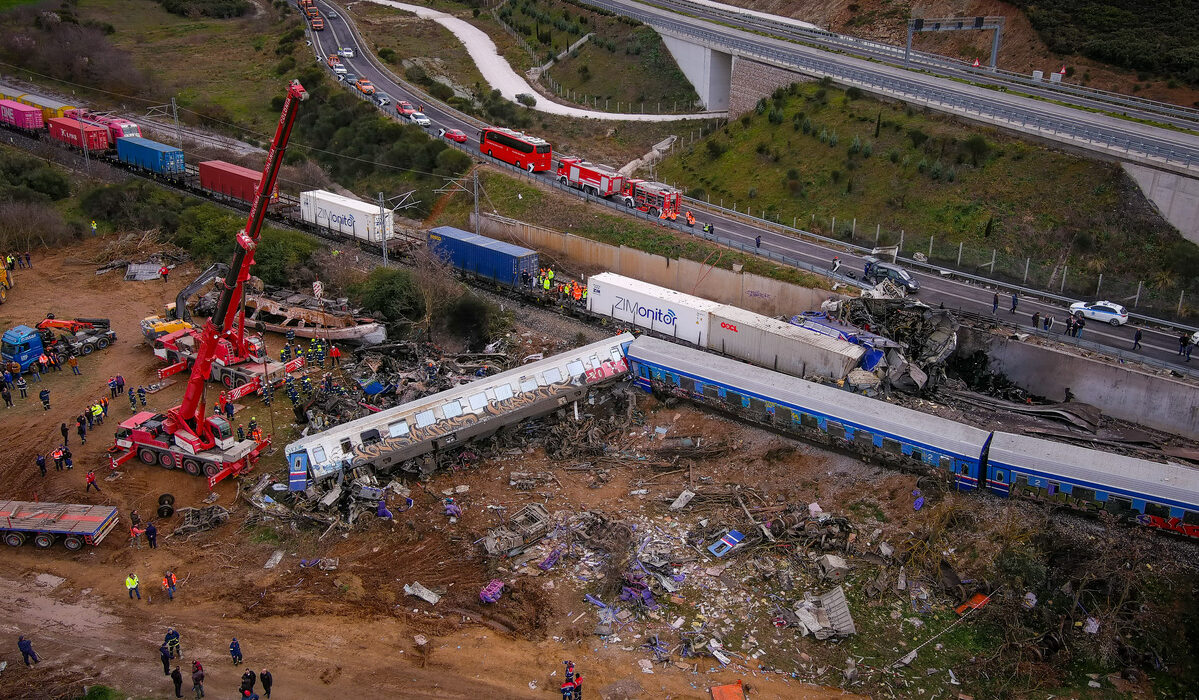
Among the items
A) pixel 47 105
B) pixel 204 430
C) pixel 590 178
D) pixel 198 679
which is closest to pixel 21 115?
pixel 47 105

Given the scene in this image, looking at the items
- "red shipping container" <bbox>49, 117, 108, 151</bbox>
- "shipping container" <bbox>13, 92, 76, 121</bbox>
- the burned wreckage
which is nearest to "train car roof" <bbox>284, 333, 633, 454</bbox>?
the burned wreckage

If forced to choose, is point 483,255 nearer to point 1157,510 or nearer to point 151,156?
point 151,156

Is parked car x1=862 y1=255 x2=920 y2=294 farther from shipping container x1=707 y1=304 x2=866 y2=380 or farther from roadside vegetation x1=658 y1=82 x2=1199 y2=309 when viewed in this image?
shipping container x1=707 y1=304 x2=866 y2=380

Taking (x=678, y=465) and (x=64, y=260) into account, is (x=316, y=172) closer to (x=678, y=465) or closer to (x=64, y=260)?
(x=64, y=260)

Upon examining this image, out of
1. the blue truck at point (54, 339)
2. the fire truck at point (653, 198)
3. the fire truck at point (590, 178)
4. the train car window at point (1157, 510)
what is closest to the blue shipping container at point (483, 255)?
the fire truck at point (653, 198)

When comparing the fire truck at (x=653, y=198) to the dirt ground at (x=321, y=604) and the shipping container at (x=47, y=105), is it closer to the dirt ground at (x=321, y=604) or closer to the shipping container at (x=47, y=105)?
the dirt ground at (x=321, y=604)

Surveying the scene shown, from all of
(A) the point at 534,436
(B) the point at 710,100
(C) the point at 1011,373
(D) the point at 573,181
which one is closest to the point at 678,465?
(A) the point at 534,436
